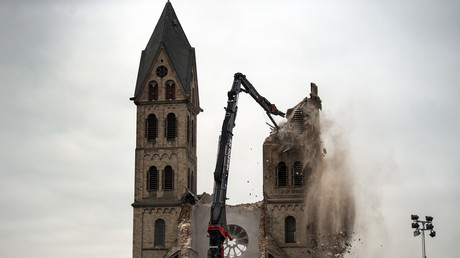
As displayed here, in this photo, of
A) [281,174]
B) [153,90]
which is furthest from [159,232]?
[153,90]

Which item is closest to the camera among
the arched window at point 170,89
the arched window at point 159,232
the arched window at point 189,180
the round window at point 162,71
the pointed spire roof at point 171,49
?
the arched window at point 159,232

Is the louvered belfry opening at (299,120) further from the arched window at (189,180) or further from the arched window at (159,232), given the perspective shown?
the arched window at (159,232)

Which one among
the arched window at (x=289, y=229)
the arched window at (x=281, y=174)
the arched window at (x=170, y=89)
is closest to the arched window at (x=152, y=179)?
the arched window at (x=170, y=89)

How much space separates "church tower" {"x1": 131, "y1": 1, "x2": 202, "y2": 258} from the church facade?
82mm

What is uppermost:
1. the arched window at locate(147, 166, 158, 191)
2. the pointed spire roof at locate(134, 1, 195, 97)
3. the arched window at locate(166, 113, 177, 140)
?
the pointed spire roof at locate(134, 1, 195, 97)

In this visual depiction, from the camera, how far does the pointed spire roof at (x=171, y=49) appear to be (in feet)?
263

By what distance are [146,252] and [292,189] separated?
43.7 feet

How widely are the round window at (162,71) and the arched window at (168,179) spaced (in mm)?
8053

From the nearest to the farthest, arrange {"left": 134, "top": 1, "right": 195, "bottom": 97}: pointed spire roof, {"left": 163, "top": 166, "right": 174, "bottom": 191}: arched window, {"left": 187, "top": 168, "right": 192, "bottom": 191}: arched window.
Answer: {"left": 163, "top": 166, "right": 174, "bottom": 191}: arched window
{"left": 187, "top": 168, "right": 192, "bottom": 191}: arched window
{"left": 134, "top": 1, "right": 195, "bottom": 97}: pointed spire roof

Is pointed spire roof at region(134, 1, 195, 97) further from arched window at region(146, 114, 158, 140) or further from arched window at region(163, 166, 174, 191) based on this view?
arched window at region(163, 166, 174, 191)

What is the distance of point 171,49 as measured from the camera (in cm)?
8044

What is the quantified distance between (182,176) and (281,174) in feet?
29.2

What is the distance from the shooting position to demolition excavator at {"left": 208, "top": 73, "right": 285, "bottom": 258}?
6228 centimetres

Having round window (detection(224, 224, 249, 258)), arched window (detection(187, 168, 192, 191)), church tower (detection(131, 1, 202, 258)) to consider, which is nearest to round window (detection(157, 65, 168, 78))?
church tower (detection(131, 1, 202, 258))
